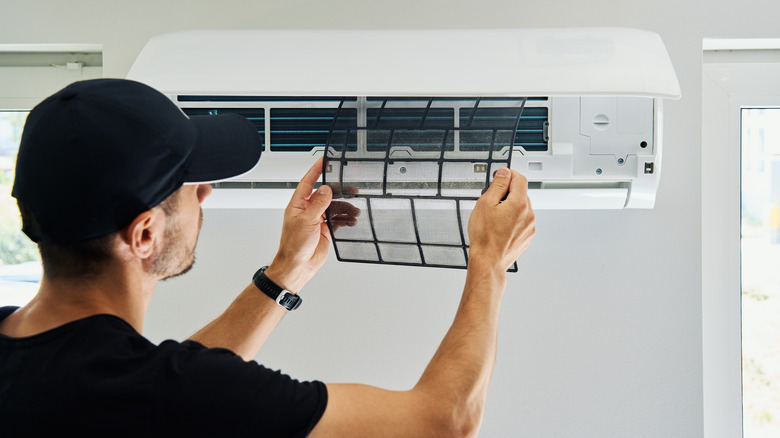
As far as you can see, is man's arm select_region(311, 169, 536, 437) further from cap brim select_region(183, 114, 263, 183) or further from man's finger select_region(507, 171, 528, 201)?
cap brim select_region(183, 114, 263, 183)

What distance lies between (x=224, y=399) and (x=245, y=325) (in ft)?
1.32

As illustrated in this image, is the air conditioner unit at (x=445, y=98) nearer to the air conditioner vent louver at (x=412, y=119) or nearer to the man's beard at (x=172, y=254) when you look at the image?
the air conditioner vent louver at (x=412, y=119)

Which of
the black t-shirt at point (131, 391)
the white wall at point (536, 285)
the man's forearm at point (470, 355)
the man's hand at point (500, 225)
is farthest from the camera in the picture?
the white wall at point (536, 285)

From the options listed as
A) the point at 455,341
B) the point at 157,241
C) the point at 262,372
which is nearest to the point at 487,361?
the point at 455,341

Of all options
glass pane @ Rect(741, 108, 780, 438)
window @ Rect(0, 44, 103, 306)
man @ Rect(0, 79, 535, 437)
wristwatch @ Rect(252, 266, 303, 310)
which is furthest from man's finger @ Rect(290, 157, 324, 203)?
glass pane @ Rect(741, 108, 780, 438)

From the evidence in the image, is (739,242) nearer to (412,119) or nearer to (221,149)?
(412,119)

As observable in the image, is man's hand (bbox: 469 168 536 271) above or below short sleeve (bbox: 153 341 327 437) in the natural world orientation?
above

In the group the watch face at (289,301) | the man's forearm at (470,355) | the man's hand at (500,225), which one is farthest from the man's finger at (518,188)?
the watch face at (289,301)

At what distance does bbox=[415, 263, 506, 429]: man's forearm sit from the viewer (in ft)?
2.41

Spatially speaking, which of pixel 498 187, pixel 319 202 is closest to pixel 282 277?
pixel 319 202

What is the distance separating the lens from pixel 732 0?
5.16 ft

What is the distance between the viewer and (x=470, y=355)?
0.76m

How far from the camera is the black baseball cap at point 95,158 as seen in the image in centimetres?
67

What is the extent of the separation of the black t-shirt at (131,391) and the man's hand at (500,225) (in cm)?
32
